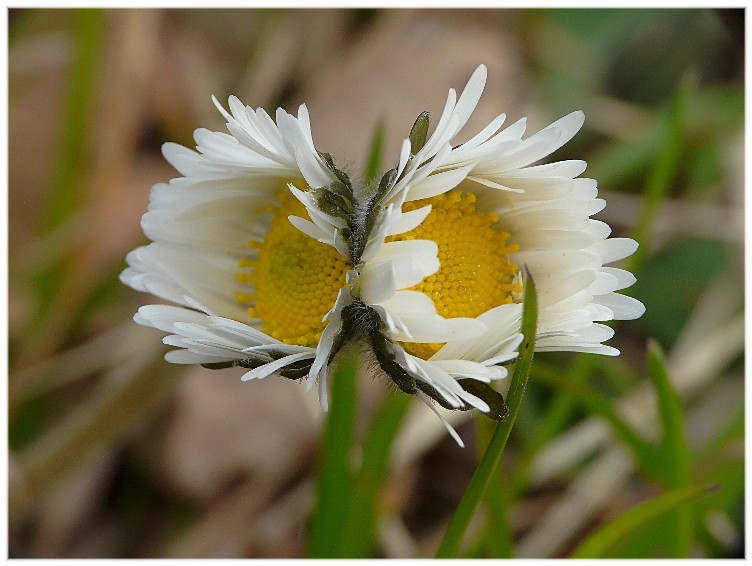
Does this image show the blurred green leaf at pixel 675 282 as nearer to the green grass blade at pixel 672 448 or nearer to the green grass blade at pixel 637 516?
the green grass blade at pixel 672 448

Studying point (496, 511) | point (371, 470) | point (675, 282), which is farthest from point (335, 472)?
point (675, 282)

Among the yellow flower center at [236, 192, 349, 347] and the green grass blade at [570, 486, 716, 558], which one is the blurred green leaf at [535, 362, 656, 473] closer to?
the green grass blade at [570, 486, 716, 558]

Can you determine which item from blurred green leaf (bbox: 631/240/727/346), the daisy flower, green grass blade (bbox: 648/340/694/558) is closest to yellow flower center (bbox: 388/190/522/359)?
the daisy flower

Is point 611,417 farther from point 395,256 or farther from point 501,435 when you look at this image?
point 395,256

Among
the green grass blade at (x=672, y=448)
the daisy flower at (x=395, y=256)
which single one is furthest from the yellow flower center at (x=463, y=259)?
the green grass blade at (x=672, y=448)

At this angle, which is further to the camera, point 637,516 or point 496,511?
point 496,511
